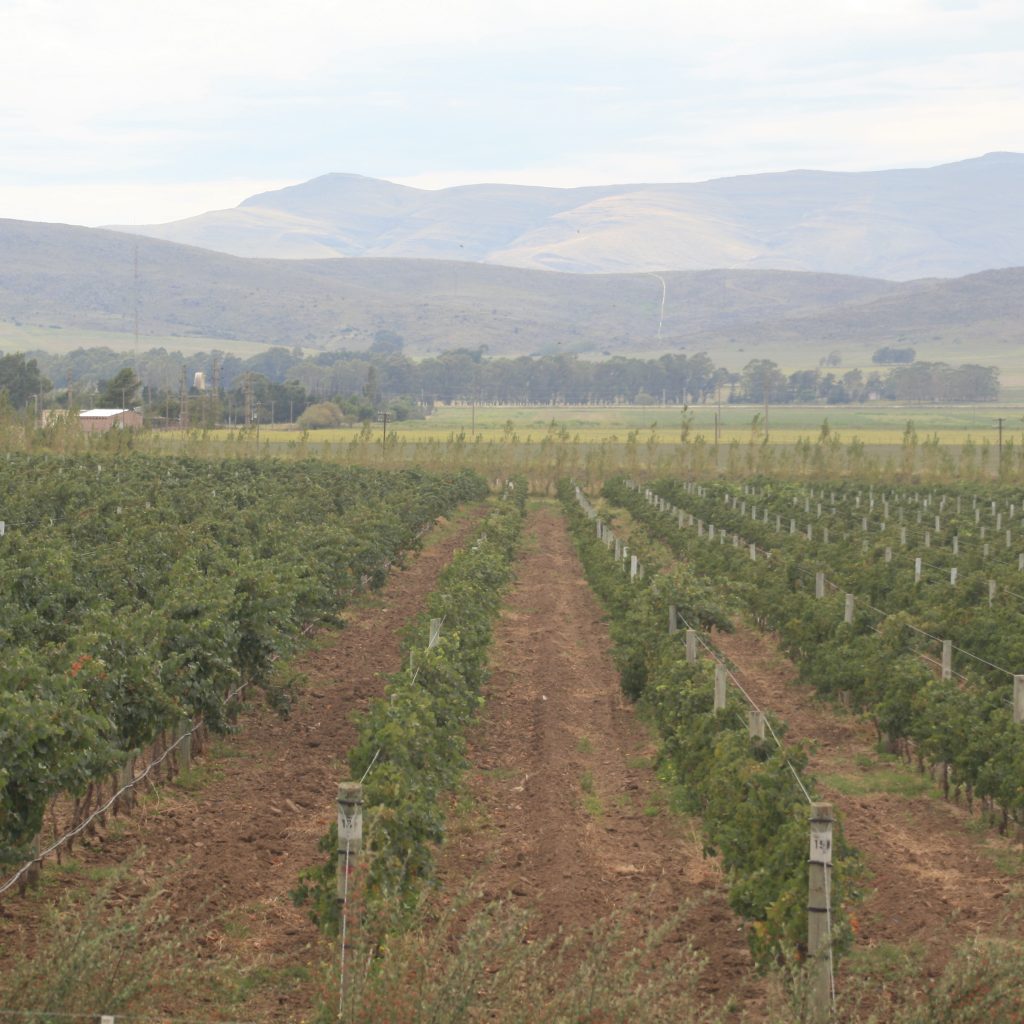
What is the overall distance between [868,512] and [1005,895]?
33.7m

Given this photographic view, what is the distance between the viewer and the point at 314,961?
31.4 feet

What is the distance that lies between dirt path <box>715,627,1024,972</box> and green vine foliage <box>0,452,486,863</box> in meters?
5.72

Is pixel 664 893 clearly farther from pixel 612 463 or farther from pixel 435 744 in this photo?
pixel 612 463

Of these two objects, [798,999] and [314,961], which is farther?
[314,961]

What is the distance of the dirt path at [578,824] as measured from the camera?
1049 centimetres

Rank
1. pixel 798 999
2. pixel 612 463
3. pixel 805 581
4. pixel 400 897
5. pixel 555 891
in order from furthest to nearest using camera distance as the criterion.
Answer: pixel 612 463
pixel 805 581
pixel 555 891
pixel 400 897
pixel 798 999

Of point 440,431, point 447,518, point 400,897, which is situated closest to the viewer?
point 400,897

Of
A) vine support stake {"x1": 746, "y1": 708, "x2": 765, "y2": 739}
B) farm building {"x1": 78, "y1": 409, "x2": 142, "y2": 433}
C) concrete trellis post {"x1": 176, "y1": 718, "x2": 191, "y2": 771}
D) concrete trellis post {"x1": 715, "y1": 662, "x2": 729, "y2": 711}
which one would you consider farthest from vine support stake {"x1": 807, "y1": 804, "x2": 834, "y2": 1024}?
farm building {"x1": 78, "y1": 409, "x2": 142, "y2": 433}

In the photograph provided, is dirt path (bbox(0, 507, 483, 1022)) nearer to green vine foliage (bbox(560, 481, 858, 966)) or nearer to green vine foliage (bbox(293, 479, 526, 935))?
green vine foliage (bbox(293, 479, 526, 935))

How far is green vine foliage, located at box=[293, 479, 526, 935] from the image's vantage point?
9102 millimetres

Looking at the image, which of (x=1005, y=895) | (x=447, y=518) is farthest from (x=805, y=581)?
(x=447, y=518)

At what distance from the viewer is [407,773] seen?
10.6 m

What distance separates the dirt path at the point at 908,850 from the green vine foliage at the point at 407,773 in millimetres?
3160

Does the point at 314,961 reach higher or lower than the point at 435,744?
lower
